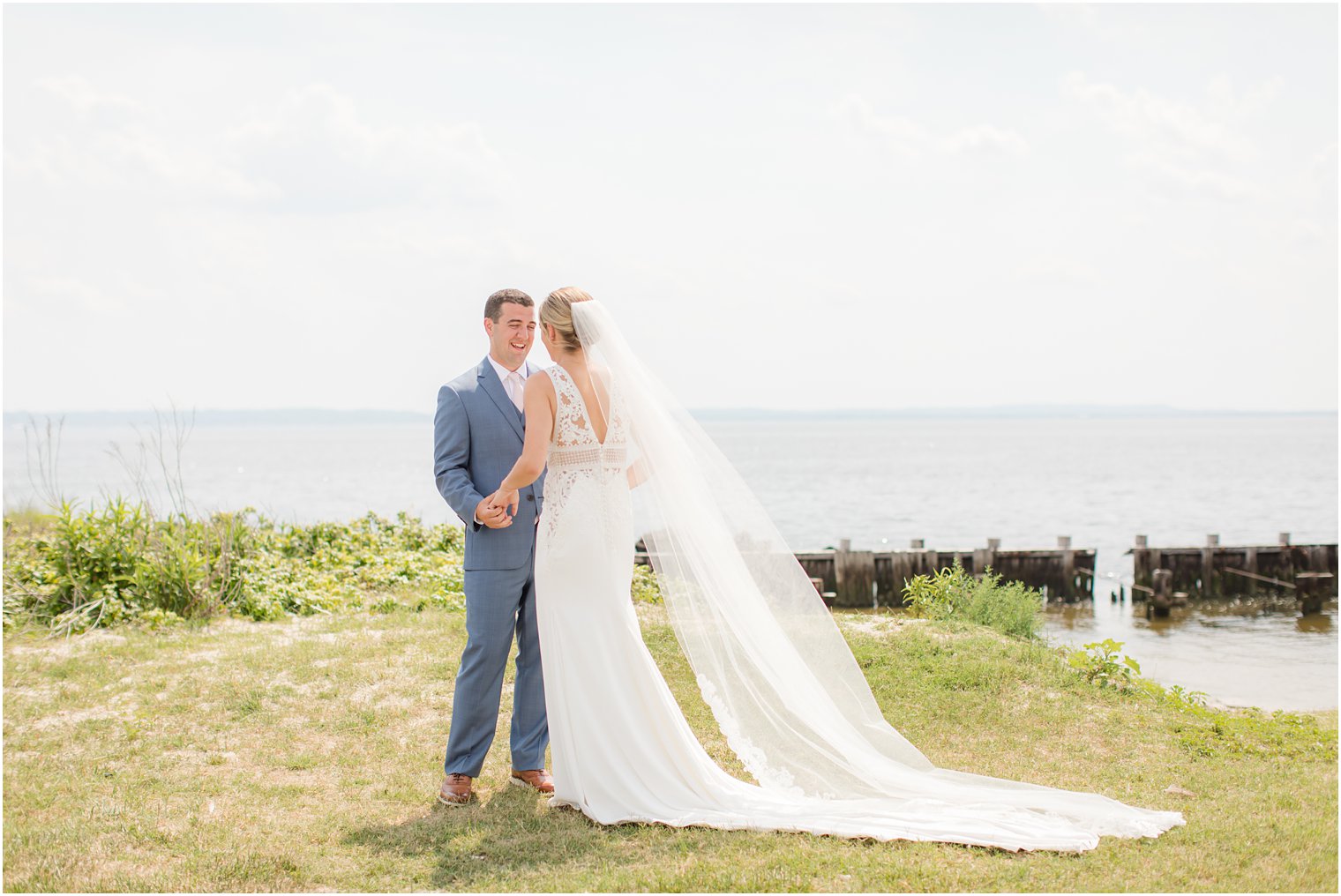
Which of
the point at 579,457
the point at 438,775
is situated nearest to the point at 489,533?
the point at 579,457

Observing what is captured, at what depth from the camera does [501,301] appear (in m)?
5.53

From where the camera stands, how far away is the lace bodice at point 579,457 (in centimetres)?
514

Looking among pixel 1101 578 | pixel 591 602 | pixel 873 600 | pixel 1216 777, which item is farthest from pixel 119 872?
pixel 1101 578

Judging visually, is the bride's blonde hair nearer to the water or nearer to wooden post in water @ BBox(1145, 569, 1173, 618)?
the water

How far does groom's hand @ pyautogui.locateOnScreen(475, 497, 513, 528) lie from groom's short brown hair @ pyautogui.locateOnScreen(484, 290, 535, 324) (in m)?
1.03

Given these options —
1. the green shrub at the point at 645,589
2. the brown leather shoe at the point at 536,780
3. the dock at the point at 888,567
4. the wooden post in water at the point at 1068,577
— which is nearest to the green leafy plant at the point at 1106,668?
the brown leather shoe at the point at 536,780

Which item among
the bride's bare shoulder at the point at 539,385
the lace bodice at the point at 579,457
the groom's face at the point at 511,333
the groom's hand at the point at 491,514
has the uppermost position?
the groom's face at the point at 511,333

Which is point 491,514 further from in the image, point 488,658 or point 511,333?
point 511,333

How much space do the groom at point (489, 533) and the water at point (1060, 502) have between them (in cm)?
897

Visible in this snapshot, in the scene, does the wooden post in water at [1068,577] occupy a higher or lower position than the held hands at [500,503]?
lower

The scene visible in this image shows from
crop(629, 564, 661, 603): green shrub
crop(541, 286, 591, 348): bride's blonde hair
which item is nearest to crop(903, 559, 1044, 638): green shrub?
crop(629, 564, 661, 603): green shrub

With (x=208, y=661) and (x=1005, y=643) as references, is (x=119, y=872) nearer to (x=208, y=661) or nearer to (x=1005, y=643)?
(x=208, y=661)

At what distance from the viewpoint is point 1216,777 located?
5766mm

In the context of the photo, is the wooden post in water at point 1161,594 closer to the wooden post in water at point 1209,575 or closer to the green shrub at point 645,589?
the wooden post in water at point 1209,575
